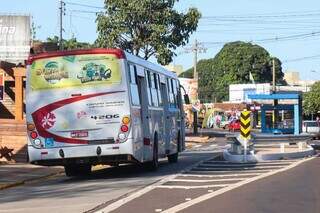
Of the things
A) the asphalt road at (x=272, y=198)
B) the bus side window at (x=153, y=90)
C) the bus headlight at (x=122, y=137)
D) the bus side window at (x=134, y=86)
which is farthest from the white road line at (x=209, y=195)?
the bus side window at (x=153, y=90)

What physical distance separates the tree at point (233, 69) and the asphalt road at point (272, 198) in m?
101

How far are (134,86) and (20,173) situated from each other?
4.92 metres

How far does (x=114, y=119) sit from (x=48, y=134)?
71.1 inches

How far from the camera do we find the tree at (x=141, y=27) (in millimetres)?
40812

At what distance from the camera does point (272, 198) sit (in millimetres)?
14047

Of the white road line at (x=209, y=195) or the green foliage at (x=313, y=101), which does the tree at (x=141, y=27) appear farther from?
the green foliage at (x=313, y=101)

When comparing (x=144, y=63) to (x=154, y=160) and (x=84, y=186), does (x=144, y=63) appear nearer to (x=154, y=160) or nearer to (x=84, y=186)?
(x=154, y=160)

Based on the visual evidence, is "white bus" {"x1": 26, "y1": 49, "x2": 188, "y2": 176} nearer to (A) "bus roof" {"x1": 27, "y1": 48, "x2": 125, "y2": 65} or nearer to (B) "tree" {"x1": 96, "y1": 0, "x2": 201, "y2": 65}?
(A) "bus roof" {"x1": 27, "y1": 48, "x2": 125, "y2": 65}

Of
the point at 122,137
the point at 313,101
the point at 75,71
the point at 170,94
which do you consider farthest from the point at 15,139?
the point at 313,101

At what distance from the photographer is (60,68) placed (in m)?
18.4

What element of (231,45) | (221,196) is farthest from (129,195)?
(231,45)

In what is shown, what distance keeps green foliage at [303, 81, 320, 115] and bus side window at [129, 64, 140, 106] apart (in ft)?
227

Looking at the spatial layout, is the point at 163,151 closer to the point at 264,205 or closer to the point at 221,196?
the point at 221,196

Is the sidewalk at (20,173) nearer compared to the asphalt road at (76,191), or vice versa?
the asphalt road at (76,191)
